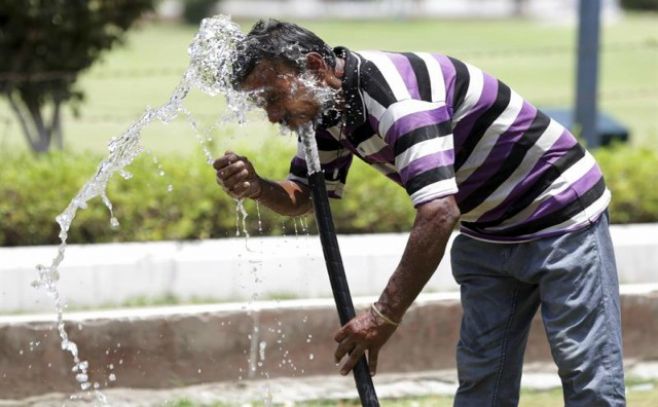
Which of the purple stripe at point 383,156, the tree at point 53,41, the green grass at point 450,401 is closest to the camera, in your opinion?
the purple stripe at point 383,156

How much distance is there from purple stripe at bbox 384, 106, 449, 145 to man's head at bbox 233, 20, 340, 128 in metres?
0.20

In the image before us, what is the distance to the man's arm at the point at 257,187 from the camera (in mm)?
3340

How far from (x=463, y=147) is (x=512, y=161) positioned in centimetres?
15

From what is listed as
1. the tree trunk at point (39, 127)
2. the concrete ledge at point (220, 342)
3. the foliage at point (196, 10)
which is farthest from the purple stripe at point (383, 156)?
the foliage at point (196, 10)

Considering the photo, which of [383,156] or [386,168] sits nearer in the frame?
[383,156]

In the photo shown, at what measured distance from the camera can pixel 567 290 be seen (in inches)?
135

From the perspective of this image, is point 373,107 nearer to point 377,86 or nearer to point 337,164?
point 377,86

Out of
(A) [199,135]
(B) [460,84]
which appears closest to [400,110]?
(B) [460,84]

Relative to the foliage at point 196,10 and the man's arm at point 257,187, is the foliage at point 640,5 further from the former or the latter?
the man's arm at point 257,187

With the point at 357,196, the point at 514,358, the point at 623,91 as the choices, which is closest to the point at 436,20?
the point at 623,91

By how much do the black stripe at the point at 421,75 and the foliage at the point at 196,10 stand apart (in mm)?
33312

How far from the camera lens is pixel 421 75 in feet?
10.4

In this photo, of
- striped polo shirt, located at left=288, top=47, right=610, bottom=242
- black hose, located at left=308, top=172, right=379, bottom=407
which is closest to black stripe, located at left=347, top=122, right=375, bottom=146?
striped polo shirt, located at left=288, top=47, right=610, bottom=242

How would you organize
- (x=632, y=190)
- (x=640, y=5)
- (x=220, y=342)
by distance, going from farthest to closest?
(x=640, y=5) < (x=632, y=190) < (x=220, y=342)
